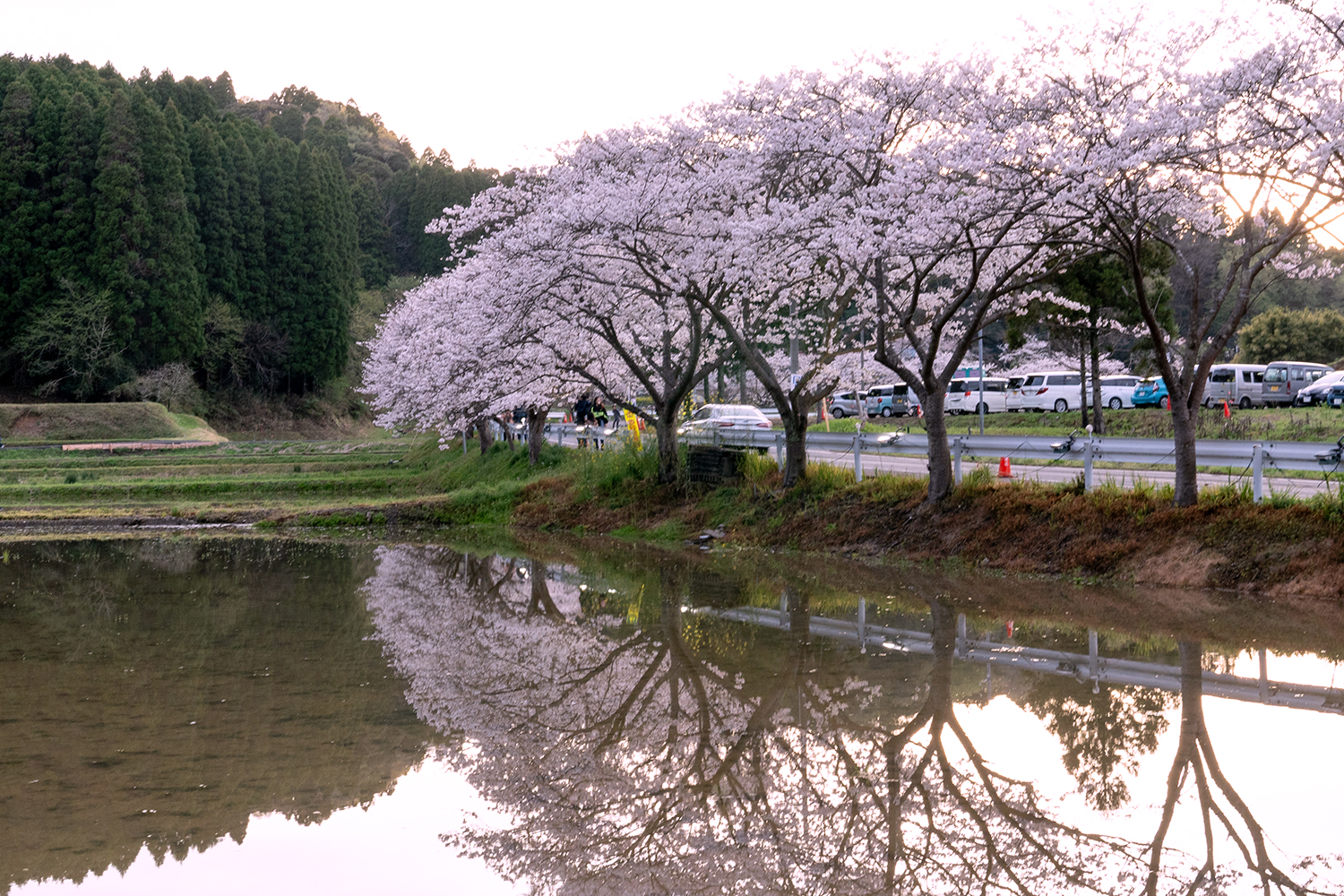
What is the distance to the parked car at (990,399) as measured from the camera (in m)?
43.2

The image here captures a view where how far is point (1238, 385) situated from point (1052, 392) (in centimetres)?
658

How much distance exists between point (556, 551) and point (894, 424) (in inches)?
819

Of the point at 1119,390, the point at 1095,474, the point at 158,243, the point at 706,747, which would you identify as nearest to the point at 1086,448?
the point at 1095,474

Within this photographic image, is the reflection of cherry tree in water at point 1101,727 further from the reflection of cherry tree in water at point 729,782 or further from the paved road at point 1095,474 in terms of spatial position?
the paved road at point 1095,474

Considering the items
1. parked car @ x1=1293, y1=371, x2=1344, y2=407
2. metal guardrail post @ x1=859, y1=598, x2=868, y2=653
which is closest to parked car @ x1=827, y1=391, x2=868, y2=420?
parked car @ x1=1293, y1=371, x2=1344, y2=407

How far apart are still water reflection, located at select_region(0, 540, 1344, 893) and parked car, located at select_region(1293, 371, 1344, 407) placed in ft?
83.5

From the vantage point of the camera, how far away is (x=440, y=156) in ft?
346

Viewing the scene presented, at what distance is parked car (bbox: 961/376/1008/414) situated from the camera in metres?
43.2

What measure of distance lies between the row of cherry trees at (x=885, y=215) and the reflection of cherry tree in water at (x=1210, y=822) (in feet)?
22.4

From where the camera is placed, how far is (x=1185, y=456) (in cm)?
1394

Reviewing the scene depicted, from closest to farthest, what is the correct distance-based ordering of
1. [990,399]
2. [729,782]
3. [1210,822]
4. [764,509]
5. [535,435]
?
[1210,822], [729,782], [764,509], [535,435], [990,399]

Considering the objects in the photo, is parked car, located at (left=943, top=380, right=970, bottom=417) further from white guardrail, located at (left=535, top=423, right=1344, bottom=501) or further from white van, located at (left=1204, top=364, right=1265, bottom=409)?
white guardrail, located at (left=535, top=423, right=1344, bottom=501)

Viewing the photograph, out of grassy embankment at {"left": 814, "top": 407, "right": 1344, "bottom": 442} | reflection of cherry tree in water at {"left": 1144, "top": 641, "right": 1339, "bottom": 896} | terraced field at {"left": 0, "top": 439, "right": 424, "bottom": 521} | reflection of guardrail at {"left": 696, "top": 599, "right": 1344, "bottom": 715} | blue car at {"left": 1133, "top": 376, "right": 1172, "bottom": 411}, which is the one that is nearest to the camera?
reflection of cherry tree in water at {"left": 1144, "top": 641, "right": 1339, "bottom": 896}

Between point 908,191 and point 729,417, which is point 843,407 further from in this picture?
point 908,191
